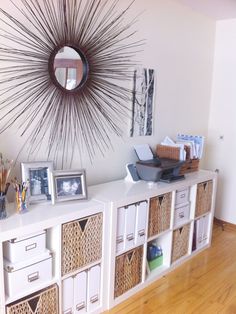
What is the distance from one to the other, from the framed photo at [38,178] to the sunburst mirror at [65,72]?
12 centimetres

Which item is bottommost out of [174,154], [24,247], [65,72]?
[24,247]

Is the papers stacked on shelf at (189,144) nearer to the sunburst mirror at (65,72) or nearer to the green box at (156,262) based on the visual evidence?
the sunburst mirror at (65,72)

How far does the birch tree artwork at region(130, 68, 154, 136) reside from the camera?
2.52 meters

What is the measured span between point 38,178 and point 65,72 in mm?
674

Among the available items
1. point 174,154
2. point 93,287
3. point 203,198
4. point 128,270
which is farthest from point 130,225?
point 203,198

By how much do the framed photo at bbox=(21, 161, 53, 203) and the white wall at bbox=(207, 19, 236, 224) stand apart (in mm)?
2142

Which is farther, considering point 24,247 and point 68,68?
point 68,68

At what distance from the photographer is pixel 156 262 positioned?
2502 mm

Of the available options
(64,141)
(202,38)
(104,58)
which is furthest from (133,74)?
(202,38)

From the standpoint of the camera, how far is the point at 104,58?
7.20 ft

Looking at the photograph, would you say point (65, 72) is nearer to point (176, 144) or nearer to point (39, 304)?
point (176, 144)

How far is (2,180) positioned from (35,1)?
39.6 inches

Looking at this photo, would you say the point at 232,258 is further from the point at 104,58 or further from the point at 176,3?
the point at 176,3

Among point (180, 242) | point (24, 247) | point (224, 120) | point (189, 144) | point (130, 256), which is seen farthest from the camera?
point (224, 120)
